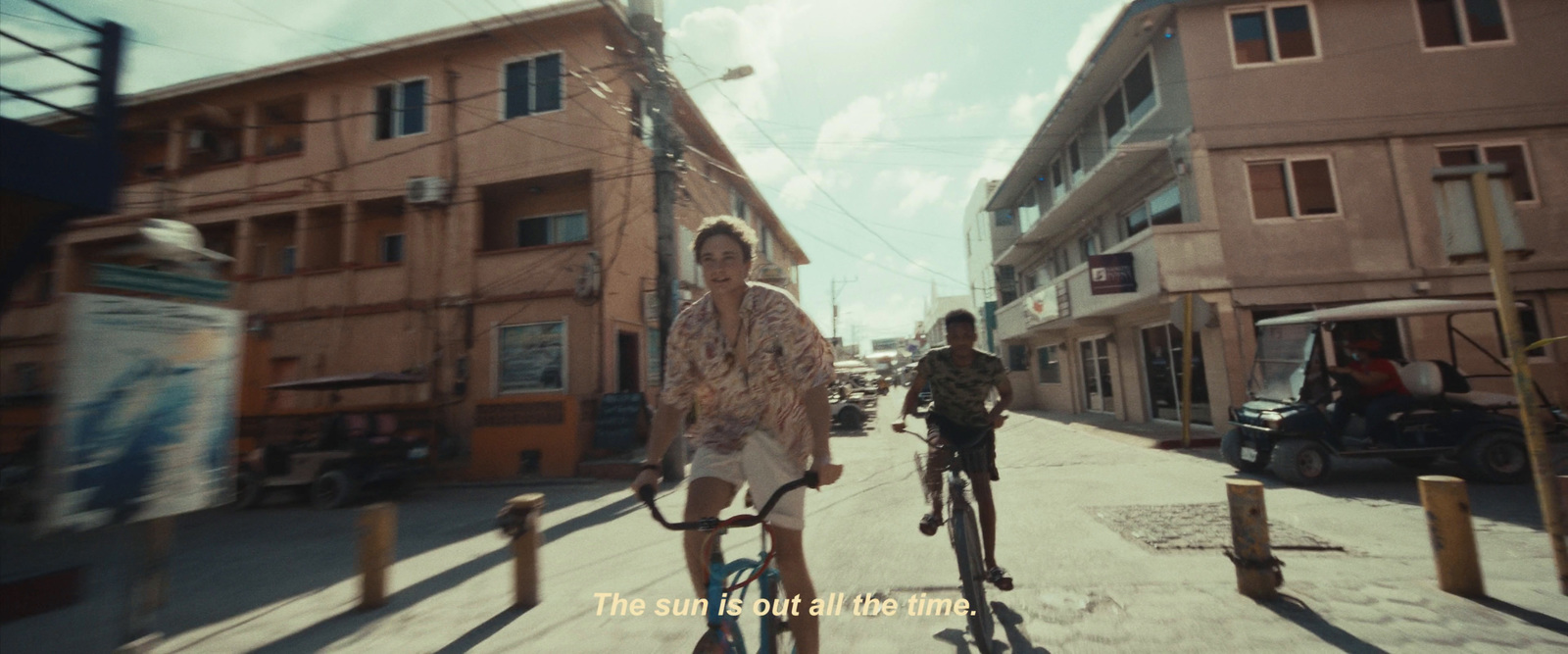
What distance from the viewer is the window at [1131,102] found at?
550 inches

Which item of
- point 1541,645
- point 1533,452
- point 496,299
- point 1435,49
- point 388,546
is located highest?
point 1435,49

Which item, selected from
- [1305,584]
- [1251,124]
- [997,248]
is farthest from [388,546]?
[997,248]

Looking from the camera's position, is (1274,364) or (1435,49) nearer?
(1274,364)

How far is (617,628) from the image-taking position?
3736 millimetres

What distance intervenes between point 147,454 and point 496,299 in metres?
9.75

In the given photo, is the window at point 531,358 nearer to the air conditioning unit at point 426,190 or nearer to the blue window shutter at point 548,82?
the air conditioning unit at point 426,190

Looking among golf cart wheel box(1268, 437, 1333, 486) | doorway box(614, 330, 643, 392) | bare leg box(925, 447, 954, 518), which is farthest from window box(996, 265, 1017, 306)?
bare leg box(925, 447, 954, 518)

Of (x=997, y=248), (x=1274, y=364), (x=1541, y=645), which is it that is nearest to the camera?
(x=1541, y=645)

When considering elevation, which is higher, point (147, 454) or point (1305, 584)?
point (147, 454)

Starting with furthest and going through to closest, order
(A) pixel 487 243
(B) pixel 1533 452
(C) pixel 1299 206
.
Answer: (A) pixel 487 243, (C) pixel 1299 206, (B) pixel 1533 452

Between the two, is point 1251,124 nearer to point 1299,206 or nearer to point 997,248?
point 1299,206

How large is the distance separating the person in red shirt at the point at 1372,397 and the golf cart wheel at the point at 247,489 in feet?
48.2

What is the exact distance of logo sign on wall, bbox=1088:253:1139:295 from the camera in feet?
42.9

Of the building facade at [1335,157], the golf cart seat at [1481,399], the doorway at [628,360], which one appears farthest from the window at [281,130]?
the golf cart seat at [1481,399]
